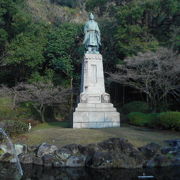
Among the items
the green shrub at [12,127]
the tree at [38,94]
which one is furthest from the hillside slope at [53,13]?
the green shrub at [12,127]

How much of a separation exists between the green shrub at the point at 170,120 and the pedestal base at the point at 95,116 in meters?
2.61

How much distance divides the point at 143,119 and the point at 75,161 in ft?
27.9

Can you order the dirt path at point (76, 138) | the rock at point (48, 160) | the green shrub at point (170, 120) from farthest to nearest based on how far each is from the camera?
the green shrub at point (170, 120) → the dirt path at point (76, 138) → the rock at point (48, 160)

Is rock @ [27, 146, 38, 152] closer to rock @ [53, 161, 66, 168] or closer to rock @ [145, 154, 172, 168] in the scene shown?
rock @ [53, 161, 66, 168]

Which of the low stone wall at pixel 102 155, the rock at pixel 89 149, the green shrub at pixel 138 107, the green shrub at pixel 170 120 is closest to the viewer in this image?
the low stone wall at pixel 102 155

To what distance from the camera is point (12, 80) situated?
2584cm

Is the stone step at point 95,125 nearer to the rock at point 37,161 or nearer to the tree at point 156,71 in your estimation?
the tree at point 156,71

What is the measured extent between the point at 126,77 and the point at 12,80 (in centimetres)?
1185

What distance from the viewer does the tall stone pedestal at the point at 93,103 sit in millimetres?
15461

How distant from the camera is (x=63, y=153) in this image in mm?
9703

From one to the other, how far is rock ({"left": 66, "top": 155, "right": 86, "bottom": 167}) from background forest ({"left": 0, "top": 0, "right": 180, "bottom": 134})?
282 inches

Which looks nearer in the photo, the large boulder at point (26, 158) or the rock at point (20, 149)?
the large boulder at point (26, 158)

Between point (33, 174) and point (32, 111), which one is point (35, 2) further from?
point (33, 174)

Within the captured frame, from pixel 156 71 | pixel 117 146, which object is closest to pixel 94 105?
pixel 156 71
